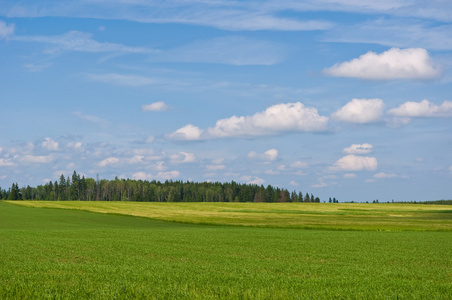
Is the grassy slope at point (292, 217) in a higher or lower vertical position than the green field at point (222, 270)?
lower

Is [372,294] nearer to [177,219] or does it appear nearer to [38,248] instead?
[38,248]

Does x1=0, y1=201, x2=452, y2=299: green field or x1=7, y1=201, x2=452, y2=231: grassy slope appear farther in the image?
x1=7, y1=201, x2=452, y2=231: grassy slope

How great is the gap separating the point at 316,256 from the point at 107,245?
17.7 metres

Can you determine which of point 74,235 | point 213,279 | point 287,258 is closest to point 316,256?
point 287,258

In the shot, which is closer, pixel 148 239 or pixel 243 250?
pixel 243 250

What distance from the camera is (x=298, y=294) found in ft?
53.0

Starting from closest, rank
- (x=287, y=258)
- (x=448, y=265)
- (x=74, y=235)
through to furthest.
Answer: (x=448, y=265) → (x=287, y=258) → (x=74, y=235)

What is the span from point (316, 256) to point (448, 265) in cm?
840

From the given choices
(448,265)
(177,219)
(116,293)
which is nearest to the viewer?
(116,293)

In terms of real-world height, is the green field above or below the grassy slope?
above

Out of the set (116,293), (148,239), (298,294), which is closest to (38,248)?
(148,239)

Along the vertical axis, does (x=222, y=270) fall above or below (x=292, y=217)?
above

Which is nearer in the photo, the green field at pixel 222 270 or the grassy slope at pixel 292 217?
the green field at pixel 222 270

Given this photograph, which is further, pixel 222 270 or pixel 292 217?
pixel 292 217
